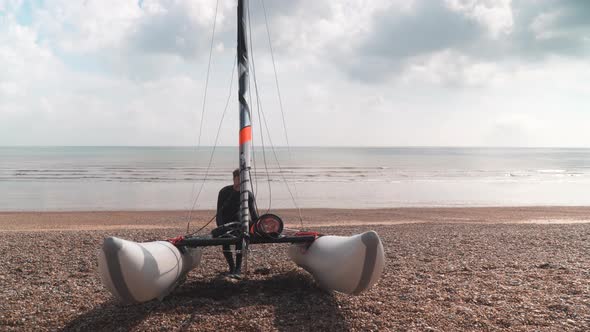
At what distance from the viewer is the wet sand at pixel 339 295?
191 inches

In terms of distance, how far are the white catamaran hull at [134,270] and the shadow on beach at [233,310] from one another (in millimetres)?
310

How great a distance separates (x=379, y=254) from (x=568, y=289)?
3143 millimetres

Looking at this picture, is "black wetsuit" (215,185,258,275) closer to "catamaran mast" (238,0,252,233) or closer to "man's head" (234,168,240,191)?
"man's head" (234,168,240,191)

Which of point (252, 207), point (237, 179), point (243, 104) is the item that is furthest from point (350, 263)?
point (243, 104)

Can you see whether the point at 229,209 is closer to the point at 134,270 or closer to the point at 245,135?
the point at 245,135

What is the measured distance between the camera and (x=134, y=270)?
462 centimetres

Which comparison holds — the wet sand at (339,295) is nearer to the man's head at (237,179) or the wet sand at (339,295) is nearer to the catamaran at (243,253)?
the catamaran at (243,253)

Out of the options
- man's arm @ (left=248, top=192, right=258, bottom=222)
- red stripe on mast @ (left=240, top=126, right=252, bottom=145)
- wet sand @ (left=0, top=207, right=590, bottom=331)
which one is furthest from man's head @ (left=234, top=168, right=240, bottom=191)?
wet sand @ (left=0, top=207, right=590, bottom=331)

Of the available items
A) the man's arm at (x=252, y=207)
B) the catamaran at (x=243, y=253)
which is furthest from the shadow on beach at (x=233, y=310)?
the man's arm at (x=252, y=207)

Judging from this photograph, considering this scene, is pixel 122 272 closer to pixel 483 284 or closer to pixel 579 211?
pixel 483 284

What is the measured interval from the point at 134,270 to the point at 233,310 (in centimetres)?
123

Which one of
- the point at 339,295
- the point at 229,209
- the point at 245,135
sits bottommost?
the point at 339,295

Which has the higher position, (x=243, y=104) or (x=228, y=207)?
(x=243, y=104)

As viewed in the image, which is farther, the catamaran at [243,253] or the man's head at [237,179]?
the man's head at [237,179]
